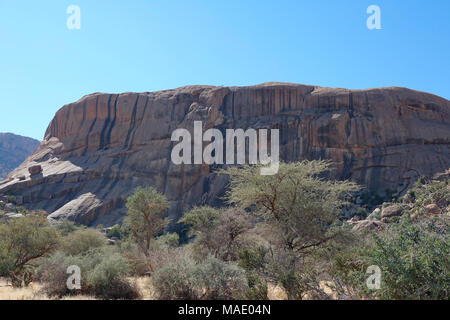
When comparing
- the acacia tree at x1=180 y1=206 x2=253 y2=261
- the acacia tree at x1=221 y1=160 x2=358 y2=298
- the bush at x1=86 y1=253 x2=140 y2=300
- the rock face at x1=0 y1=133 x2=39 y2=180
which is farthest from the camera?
the rock face at x1=0 y1=133 x2=39 y2=180

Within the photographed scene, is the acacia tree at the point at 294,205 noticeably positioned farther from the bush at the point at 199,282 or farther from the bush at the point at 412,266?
the bush at the point at 412,266

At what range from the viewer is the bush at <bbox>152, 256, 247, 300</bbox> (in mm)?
7676

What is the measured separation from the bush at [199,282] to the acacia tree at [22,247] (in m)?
6.17

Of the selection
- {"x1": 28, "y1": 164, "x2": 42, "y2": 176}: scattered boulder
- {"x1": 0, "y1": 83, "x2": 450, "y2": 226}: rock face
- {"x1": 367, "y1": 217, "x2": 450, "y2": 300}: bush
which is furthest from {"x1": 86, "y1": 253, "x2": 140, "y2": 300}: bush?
{"x1": 28, "y1": 164, "x2": 42, "y2": 176}: scattered boulder

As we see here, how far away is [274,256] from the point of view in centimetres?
882

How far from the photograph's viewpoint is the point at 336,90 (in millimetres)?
46594

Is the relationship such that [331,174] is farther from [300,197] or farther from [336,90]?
[300,197]

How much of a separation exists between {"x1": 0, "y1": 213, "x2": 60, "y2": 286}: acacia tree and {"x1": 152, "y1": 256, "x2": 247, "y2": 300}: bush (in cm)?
617

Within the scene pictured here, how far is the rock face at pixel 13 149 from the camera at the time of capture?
110300 mm

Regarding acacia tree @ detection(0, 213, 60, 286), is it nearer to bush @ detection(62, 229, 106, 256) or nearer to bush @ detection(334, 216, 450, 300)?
bush @ detection(62, 229, 106, 256)
